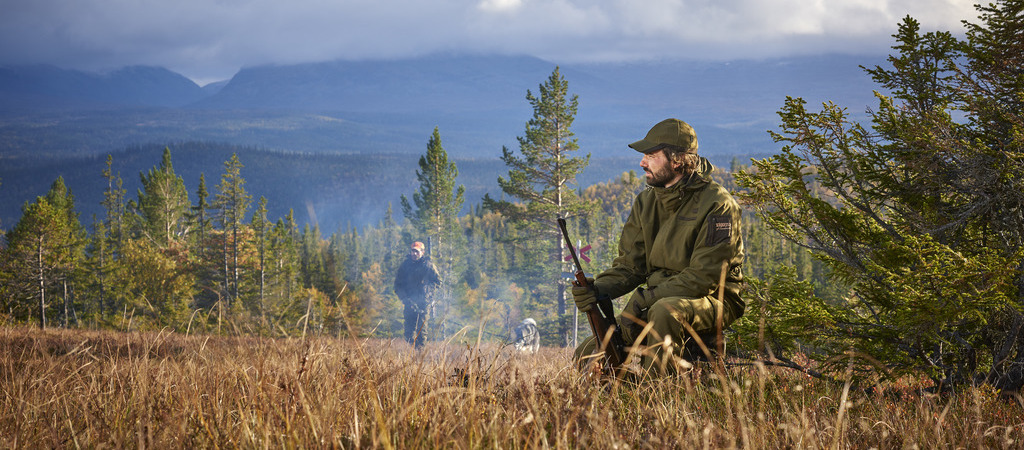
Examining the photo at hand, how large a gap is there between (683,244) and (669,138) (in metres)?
0.68

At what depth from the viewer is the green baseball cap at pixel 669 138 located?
14.2 feet

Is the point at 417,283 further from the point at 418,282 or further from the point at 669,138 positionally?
the point at 669,138

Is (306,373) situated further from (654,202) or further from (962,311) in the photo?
(962,311)

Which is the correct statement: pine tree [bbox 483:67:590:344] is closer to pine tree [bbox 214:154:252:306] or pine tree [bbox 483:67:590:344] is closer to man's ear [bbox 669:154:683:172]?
pine tree [bbox 214:154:252:306]

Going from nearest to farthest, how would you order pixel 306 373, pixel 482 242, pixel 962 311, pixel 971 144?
1. pixel 306 373
2. pixel 962 311
3. pixel 971 144
4. pixel 482 242

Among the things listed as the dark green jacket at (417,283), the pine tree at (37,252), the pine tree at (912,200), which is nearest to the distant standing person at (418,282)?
the dark green jacket at (417,283)

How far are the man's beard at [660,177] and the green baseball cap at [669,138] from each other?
15 cm

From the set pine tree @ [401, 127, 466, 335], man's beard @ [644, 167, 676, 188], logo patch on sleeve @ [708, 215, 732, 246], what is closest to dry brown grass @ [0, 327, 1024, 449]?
logo patch on sleeve @ [708, 215, 732, 246]

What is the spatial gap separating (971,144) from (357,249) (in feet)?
424

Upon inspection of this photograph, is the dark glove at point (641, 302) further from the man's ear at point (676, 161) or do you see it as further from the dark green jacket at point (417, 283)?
the dark green jacket at point (417, 283)

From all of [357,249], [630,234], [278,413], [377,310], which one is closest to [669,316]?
[630,234]

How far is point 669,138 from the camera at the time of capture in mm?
4324

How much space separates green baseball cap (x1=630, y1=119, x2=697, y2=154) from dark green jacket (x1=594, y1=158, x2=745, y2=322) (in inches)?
7.8

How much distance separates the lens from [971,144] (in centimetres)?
514
